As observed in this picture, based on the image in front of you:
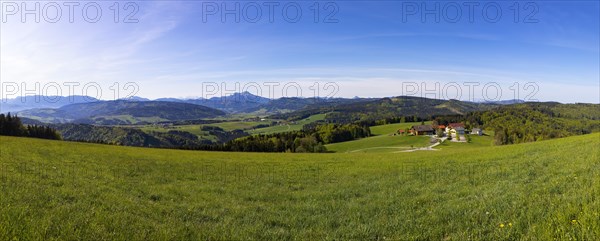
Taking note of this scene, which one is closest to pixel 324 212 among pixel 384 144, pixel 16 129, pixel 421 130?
pixel 16 129

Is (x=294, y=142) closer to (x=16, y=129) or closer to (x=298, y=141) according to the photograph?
(x=298, y=141)

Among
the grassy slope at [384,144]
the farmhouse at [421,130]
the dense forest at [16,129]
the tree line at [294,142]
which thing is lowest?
the grassy slope at [384,144]

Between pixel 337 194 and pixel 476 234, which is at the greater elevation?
pixel 476 234

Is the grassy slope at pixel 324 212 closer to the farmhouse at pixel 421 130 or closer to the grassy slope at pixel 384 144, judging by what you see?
the grassy slope at pixel 384 144

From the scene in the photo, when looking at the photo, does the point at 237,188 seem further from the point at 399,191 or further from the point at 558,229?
the point at 558,229

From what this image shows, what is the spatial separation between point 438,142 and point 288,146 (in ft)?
250

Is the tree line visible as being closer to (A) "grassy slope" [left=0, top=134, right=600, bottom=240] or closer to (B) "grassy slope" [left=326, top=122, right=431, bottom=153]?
(B) "grassy slope" [left=326, top=122, right=431, bottom=153]

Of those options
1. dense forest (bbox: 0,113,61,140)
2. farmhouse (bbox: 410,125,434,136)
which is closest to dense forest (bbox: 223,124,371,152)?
farmhouse (bbox: 410,125,434,136)

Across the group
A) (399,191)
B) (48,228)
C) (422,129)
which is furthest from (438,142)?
(48,228)

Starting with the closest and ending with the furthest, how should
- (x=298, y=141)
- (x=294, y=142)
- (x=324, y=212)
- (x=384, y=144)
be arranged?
(x=324, y=212), (x=294, y=142), (x=298, y=141), (x=384, y=144)

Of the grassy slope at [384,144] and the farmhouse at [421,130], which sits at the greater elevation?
the farmhouse at [421,130]

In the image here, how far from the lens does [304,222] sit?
997cm

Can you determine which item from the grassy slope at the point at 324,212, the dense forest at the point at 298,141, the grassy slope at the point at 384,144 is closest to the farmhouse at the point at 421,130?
the grassy slope at the point at 384,144

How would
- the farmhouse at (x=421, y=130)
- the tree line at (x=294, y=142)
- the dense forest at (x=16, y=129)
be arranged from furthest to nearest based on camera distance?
the farmhouse at (x=421, y=130), the tree line at (x=294, y=142), the dense forest at (x=16, y=129)
